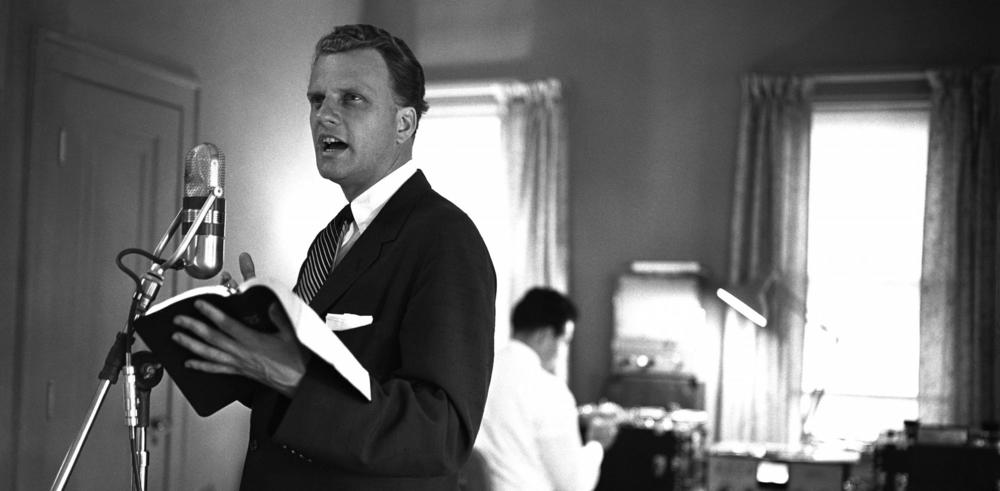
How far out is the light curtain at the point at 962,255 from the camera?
624 cm

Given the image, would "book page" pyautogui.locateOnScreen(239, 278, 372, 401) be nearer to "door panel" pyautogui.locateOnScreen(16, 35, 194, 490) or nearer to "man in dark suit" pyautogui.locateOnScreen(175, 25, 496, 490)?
"man in dark suit" pyautogui.locateOnScreen(175, 25, 496, 490)

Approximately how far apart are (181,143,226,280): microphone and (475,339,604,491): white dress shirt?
202 cm

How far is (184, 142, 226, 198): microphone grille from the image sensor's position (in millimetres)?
1706

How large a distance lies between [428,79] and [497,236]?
1.14m

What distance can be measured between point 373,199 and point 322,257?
0.13 m

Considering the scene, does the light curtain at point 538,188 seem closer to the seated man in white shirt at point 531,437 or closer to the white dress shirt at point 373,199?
the seated man in white shirt at point 531,437

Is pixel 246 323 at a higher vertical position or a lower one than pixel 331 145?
lower

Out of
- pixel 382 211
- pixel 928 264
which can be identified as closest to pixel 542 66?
pixel 928 264

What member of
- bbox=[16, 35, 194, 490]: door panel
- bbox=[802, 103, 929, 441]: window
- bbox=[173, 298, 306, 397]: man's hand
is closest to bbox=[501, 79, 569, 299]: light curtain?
bbox=[802, 103, 929, 441]: window

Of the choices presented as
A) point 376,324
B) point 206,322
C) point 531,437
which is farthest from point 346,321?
point 531,437

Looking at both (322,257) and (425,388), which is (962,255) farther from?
(425,388)

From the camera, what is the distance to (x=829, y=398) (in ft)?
21.9

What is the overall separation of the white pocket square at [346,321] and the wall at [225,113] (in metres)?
2.81

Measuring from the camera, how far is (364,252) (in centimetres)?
158
